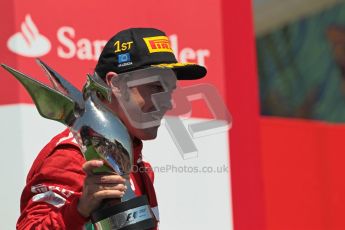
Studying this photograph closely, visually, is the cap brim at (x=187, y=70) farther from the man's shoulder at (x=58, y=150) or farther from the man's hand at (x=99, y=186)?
the man's hand at (x=99, y=186)

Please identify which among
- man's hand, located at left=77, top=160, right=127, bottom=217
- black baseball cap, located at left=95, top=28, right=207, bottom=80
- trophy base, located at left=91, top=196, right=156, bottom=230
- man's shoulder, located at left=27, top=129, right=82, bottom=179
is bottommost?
trophy base, located at left=91, top=196, right=156, bottom=230

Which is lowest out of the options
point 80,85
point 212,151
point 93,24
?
point 212,151

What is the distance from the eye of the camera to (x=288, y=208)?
3.35 meters

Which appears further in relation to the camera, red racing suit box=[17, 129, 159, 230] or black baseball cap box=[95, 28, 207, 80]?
black baseball cap box=[95, 28, 207, 80]

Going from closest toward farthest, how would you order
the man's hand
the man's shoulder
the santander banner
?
the man's hand
the man's shoulder
the santander banner

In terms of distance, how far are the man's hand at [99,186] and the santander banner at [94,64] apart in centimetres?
74

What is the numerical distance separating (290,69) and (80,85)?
547 cm

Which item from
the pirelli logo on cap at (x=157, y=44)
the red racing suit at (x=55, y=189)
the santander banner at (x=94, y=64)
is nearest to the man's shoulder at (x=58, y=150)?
the red racing suit at (x=55, y=189)

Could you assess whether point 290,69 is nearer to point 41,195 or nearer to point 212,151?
point 212,151

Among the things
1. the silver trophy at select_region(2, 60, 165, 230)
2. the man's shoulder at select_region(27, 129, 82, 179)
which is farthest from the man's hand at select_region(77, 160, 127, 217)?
the man's shoulder at select_region(27, 129, 82, 179)

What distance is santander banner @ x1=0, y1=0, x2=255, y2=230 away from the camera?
7.22 feet

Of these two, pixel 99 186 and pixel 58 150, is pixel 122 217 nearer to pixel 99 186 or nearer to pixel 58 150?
pixel 99 186

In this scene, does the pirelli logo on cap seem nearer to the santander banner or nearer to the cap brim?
the cap brim

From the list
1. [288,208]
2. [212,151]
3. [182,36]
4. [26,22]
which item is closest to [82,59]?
[26,22]
